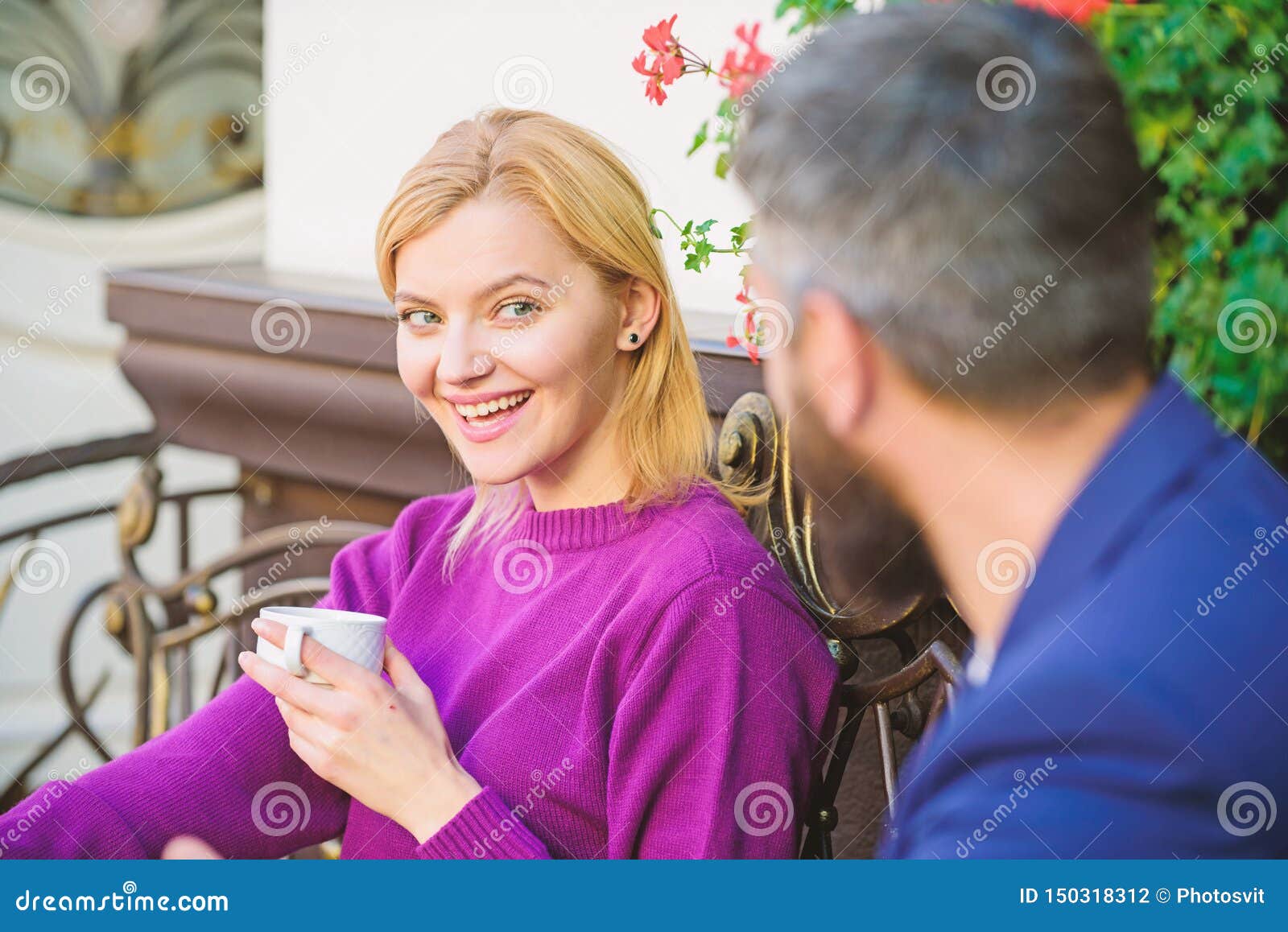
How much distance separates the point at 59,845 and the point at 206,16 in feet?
8.59

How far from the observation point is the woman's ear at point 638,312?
1.40 meters

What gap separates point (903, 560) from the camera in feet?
4.49

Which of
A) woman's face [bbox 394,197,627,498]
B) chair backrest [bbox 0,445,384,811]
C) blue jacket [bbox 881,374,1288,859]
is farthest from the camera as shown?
chair backrest [bbox 0,445,384,811]

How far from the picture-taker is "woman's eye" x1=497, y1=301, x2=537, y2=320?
4.39ft

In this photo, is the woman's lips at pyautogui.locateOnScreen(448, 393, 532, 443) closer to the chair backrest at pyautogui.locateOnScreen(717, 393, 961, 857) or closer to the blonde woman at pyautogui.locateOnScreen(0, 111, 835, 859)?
the blonde woman at pyautogui.locateOnScreen(0, 111, 835, 859)

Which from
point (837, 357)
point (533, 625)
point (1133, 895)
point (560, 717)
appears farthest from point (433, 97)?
point (1133, 895)

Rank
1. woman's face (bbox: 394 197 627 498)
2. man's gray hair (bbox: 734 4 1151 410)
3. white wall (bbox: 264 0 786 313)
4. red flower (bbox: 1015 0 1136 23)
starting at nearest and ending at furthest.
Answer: man's gray hair (bbox: 734 4 1151 410), red flower (bbox: 1015 0 1136 23), woman's face (bbox: 394 197 627 498), white wall (bbox: 264 0 786 313)


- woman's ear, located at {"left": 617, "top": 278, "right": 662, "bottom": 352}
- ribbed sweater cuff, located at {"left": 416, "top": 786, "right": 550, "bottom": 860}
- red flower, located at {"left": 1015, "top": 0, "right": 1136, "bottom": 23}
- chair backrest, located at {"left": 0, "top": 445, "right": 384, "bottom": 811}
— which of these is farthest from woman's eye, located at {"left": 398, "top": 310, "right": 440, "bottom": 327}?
chair backrest, located at {"left": 0, "top": 445, "right": 384, "bottom": 811}

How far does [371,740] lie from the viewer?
1250mm

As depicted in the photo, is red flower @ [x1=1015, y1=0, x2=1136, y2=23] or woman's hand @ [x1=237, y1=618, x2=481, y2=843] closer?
red flower @ [x1=1015, y1=0, x2=1136, y2=23]

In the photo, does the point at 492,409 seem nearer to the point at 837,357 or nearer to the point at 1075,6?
the point at 837,357

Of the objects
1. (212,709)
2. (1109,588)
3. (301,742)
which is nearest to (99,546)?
(212,709)

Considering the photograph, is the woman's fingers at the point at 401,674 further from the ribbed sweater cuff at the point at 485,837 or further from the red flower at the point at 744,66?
the red flower at the point at 744,66

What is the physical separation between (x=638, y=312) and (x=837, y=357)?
1.44 feet
